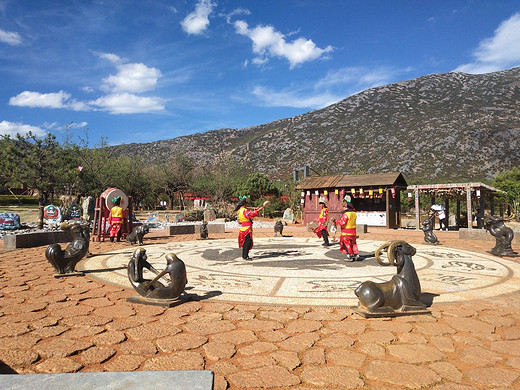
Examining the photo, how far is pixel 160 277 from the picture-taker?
4.33 metres

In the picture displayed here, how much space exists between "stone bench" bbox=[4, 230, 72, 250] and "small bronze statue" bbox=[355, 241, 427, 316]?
30.2 ft

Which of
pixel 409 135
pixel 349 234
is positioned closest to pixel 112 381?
pixel 349 234

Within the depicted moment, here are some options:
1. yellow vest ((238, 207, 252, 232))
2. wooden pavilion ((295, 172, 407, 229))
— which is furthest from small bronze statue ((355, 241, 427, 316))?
wooden pavilion ((295, 172, 407, 229))

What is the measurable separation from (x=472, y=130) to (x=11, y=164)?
54249 mm

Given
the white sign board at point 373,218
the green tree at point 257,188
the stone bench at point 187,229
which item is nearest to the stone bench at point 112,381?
the stone bench at point 187,229

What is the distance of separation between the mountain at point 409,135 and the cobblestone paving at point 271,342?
1311 inches

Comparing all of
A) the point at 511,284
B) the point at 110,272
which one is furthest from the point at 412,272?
the point at 110,272

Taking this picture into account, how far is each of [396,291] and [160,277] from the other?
2.86 m

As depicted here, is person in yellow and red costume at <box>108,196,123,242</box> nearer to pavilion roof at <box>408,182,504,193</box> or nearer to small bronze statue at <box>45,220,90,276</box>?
small bronze statue at <box>45,220,90,276</box>

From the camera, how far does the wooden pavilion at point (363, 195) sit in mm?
18562

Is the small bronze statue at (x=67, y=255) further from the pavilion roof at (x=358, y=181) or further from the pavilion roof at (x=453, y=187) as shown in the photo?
the pavilion roof at (x=453, y=187)

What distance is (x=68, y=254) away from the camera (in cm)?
605

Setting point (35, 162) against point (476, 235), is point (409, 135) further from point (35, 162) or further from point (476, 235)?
point (35, 162)

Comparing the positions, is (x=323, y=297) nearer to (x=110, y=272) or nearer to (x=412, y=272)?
(x=412, y=272)
